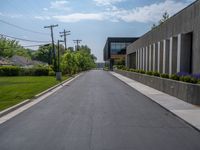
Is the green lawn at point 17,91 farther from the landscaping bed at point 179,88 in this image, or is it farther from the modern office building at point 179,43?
the modern office building at point 179,43

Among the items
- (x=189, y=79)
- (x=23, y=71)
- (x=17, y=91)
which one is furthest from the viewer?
(x=23, y=71)

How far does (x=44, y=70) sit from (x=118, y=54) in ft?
191

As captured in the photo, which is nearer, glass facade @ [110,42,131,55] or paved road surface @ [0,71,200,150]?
paved road surface @ [0,71,200,150]

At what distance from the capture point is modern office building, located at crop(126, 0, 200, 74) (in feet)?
72.3

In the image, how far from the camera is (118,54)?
11438 centimetres

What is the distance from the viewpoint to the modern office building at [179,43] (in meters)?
22.0

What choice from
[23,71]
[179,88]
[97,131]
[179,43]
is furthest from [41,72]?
[97,131]

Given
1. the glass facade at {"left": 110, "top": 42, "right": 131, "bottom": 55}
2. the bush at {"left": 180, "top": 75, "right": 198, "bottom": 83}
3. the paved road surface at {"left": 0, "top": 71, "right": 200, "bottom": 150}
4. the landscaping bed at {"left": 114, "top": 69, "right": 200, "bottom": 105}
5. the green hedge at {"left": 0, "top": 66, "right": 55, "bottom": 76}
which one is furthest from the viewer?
the glass facade at {"left": 110, "top": 42, "right": 131, "bottom": 55}

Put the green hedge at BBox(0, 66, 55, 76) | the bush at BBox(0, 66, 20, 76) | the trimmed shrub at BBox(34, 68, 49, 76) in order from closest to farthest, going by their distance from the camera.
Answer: the trimmed shrub at BBox(34, 68, 49, 76), the green hedge at BBox(0, 66, 55, 76), the bush at BBox(0, 66, 20, 76)

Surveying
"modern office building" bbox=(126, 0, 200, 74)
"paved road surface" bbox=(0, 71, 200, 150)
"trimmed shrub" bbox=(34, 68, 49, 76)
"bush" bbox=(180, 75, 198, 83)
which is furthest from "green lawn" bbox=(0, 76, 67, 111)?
"trimmed shrub" bbox=(34, 68, 49, 76)

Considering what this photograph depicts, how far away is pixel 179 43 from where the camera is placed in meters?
25.1

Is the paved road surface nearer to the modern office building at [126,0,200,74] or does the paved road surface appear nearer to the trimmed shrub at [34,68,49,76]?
the modern office building at [126,0,200,74]

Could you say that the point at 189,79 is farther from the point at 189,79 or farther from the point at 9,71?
the point at 9,71

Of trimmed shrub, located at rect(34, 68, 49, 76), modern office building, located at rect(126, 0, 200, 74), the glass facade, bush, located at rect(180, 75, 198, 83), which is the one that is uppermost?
the glass facade
